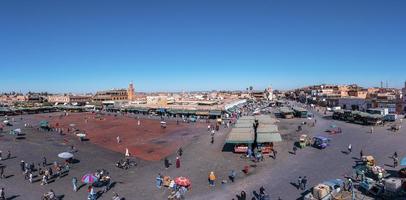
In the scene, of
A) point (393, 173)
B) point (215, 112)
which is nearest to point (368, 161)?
point (393, 173)

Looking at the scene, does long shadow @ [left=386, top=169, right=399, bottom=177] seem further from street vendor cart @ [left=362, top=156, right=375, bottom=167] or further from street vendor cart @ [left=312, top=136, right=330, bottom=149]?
street vendor cart @ [left=312, top=136, right=330, bottom=149]

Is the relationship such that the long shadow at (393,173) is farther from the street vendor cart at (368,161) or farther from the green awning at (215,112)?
the green awning at (215,112)

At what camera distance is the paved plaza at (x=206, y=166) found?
69.2 ft

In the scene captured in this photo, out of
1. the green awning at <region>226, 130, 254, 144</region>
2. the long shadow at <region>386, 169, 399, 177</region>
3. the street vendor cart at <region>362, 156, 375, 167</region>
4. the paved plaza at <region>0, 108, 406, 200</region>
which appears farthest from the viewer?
the green awning at <region>226, 130, 254, 144</region>

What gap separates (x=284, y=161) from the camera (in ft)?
92.7

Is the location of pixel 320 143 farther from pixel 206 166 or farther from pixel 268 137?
pixel 206 166

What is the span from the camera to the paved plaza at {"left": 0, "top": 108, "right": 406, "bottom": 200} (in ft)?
69.2

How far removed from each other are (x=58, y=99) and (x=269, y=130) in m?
150

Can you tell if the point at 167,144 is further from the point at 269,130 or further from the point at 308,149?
the point at 308,149

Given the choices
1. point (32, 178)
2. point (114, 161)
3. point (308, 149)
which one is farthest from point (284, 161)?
point (32, 178)

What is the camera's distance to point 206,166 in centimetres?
2745

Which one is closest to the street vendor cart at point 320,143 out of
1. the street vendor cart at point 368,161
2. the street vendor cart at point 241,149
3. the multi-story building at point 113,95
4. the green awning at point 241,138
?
the green awning at point 241,138

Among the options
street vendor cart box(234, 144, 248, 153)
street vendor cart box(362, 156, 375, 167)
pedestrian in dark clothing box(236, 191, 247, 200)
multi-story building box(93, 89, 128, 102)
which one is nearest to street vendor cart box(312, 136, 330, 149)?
street vendor cart box(362, 156, 375, 167)

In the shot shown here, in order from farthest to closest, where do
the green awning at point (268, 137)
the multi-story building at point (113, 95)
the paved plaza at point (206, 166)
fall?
Answer: the multi-story building at point (113, 95)
the green awning at point (268, 137)
the paved plaza at point (206, 166)
